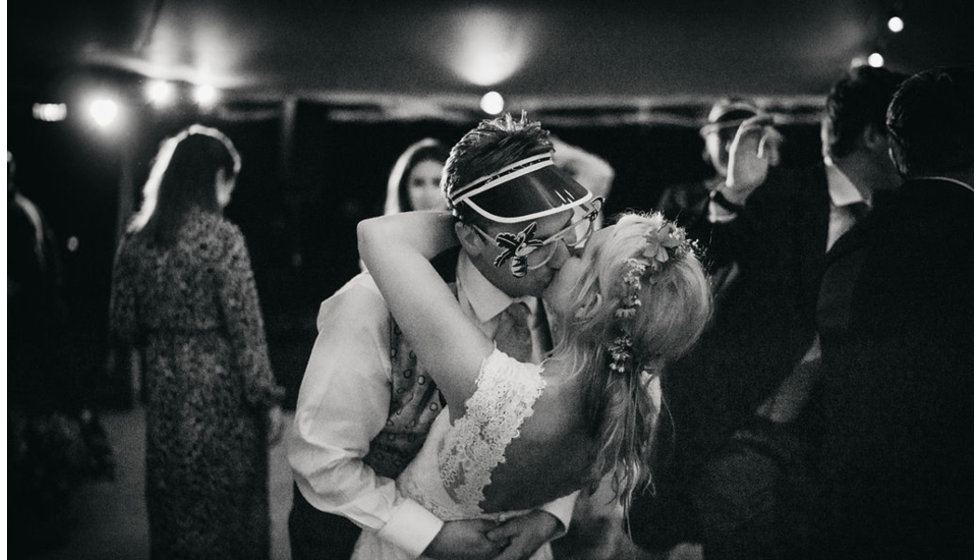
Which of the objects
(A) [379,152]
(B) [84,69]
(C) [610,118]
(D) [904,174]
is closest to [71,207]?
(B) [84,69]

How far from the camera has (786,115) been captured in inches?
88.3

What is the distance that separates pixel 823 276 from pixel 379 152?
129cm

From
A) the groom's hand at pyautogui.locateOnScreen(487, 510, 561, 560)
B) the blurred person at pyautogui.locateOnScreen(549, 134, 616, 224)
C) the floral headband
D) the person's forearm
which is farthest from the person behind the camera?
the blurred person at pyautogui.locateOnScreen(549, 134, 616, 224)

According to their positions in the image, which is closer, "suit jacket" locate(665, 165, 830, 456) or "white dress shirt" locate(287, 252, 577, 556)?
"white dress shirt" locate(287, 252, 577, 556)

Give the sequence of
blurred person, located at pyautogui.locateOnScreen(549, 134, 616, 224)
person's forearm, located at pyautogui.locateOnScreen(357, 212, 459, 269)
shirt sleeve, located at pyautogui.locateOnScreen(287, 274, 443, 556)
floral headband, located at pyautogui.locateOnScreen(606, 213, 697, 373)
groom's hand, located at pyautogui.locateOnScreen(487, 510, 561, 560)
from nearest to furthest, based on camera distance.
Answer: floral headband, located at pyautogui.locateOnScreen(606, 213, 697, 373) → person's forearm, located at pyautogui.locateOnScreen(357, 212, 459, 269) → shirt sleeve, located at pyautogui.locateOnScreen(287, 274, 443, 556) → groom's hand, located at pyautogui.locateOnScreen(487, 510, 561, 560) → blurred person, located at pyautogui.locateOnScreen(549, 134, 616, 224)

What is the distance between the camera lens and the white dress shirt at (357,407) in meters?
1.92

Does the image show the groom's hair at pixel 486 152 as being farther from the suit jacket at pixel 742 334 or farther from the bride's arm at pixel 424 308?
the suit jacket at pixel 742 334

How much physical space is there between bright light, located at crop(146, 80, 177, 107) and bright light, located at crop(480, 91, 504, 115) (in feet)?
2.72

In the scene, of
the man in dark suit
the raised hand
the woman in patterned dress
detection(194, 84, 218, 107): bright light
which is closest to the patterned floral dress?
the woman in patterned dress

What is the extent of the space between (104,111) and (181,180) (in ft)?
0.97

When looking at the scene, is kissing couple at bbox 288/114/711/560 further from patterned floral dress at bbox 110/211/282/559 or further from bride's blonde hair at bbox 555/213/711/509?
patterned floral dress at bbox 110/211/282/559

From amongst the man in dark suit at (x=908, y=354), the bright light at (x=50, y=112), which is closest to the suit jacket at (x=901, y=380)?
the man in dark suit at (x=908, y=354)

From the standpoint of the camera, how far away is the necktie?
2.01 m

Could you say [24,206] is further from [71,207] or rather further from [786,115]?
[786,115]
